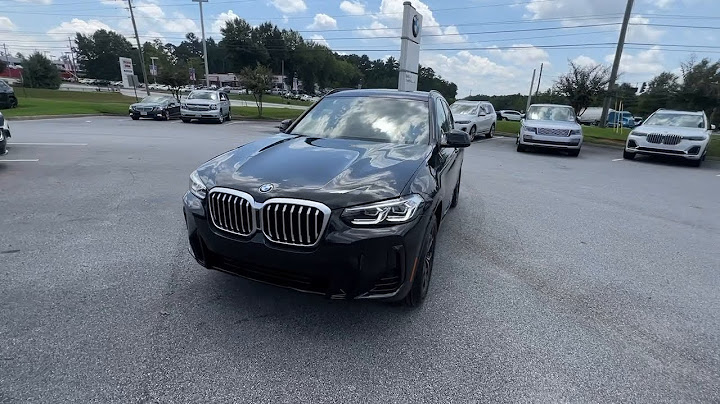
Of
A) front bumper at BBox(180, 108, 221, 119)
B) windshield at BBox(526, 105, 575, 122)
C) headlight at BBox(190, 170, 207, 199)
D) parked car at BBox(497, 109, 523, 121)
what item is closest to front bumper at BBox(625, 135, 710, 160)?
windshield at BBox(526, 105, 575, 122)

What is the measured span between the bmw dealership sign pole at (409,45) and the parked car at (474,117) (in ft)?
8.28

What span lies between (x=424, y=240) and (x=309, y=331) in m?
1.02

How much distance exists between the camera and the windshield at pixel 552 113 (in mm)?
13442

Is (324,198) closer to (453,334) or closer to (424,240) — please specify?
(424,240)

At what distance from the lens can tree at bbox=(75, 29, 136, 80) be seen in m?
109

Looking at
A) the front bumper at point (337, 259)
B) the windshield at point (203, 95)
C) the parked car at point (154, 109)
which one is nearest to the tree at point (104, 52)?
the parked car at point (154, 109)

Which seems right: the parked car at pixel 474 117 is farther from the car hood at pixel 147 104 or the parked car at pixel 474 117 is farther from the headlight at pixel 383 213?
the car hood at pixel 147 104

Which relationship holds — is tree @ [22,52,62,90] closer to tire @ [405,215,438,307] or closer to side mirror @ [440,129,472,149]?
side mirror @ [440,129,472,149]

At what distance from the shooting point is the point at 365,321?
284cm

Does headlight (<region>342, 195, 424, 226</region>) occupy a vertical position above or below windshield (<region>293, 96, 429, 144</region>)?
below

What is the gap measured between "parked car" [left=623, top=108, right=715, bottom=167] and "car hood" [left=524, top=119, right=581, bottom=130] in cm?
171

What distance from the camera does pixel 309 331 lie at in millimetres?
2686

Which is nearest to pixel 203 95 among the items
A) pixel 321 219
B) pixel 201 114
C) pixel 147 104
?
pixel 201 114

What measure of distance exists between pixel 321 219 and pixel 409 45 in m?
16.8
